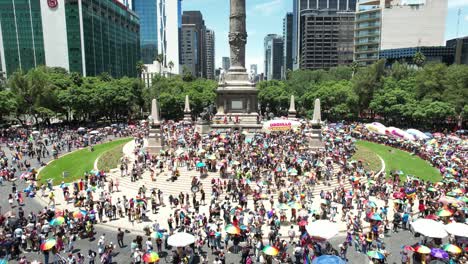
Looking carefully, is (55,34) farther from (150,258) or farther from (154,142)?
(150,258)

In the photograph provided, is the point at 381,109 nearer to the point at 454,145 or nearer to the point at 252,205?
the point at 454,145

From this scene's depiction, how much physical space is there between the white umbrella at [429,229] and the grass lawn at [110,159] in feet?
96.4

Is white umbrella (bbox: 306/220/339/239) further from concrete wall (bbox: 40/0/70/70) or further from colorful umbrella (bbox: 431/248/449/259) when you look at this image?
concrete wall (bbox: 40/0/70/70)

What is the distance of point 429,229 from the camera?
1756cm

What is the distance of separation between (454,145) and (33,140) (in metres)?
61.3

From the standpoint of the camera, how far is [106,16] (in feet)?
449

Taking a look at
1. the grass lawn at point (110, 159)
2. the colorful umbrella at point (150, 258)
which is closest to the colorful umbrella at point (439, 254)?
the colorful umbrella at point (150, 258)

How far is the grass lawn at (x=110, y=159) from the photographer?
3666 centimetres

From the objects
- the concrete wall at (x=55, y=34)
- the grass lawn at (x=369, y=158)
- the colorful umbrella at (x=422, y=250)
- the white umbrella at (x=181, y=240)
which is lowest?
the grass lawn at (x=369, y=158)

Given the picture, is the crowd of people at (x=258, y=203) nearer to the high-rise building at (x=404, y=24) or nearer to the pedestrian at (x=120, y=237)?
the pedestrian at (x=120, y=237)

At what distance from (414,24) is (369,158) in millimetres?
96833

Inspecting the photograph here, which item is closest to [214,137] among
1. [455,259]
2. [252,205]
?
[252,205]

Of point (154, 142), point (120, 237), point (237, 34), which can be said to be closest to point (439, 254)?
point (120, 237)

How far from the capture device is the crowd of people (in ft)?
62.0
